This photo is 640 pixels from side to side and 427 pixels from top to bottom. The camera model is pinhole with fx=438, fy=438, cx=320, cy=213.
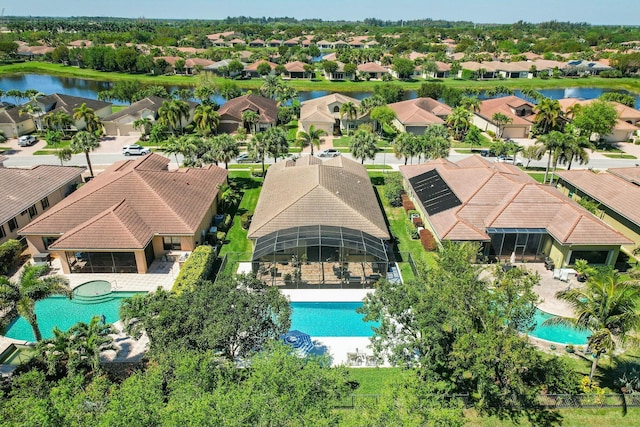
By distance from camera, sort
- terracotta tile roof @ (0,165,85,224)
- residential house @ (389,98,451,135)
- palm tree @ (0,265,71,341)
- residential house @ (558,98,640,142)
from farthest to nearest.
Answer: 1. residential house @ (389,98,451,135)
2. residential house @ (558,98,640,142)
3. terracotta tile roof @ (0,165,85,224)
4. palm tree @ (0,265,71,341)

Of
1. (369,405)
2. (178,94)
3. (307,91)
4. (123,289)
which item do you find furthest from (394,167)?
(307,91)

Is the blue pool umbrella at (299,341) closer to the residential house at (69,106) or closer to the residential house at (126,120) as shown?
the residential house at (126,120)

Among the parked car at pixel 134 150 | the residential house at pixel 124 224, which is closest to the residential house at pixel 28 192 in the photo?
the residential house at pixel 124 224

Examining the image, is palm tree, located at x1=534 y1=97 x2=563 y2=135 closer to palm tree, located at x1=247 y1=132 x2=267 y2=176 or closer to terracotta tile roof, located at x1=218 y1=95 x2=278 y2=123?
terracotta tile roof, located at x1=218 y1=95 x2=278 y2=123

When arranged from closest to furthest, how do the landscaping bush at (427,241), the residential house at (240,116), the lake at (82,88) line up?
the landscaping bush at (427,241), the residential house at (240,116), the lake at (82,88)

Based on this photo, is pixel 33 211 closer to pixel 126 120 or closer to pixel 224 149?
pixel 224 149

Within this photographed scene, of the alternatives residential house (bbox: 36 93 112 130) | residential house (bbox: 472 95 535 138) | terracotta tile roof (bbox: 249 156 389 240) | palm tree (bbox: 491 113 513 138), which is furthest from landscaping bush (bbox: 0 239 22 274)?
A: residential house (bbox: 472 95 535 138)
